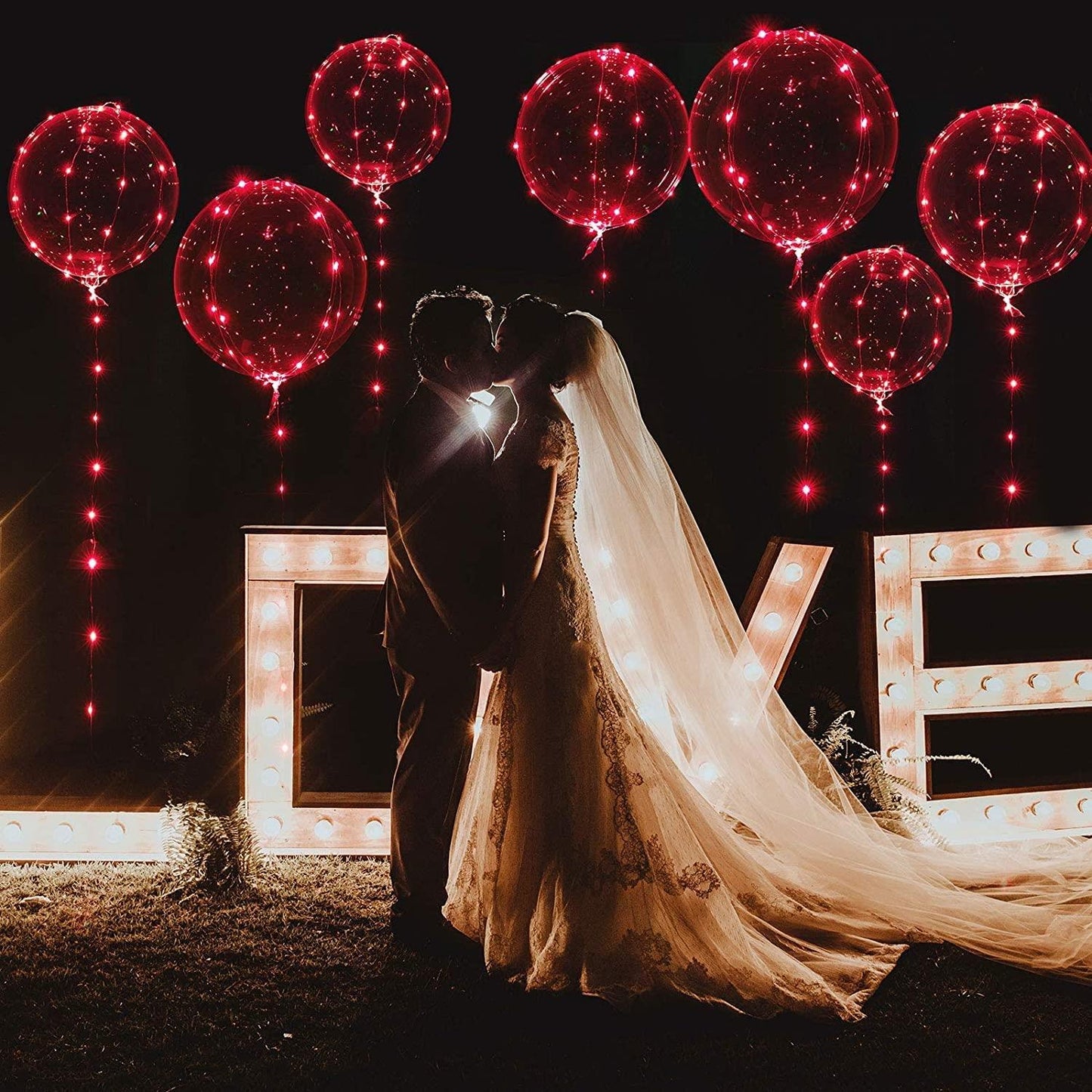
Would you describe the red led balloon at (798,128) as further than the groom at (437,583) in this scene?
Yes

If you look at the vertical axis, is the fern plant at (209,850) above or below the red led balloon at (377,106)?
below

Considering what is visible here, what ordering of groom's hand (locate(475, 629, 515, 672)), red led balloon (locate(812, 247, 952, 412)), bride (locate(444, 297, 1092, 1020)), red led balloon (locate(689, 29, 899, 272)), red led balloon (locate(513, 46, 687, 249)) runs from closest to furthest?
bride (locate(444, 297, 1092, 1020)) < groom's hand (locate(475, 629, 515, 672)) < red led balloon (locate(689, 29, 899, 272)) < red led balloon (locate(513, 46, 687, 249)) < red led balloon (locate(812, 247, 952, 412))

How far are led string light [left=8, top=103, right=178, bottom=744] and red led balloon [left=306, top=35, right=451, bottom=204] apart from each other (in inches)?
24.3

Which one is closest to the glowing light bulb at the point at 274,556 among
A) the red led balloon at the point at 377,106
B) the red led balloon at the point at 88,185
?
the red led balloon at the point at 88,185

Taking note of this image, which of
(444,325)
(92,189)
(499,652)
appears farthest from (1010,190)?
(92,189)

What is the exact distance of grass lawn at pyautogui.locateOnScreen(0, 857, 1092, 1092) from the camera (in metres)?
2.36

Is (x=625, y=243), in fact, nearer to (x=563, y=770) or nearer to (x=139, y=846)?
(x=563, y=770)

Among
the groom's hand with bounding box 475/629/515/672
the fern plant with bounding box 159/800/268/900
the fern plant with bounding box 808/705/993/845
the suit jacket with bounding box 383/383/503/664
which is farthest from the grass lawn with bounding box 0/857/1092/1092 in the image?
the suit jacket with bounding box 383/383/503/664

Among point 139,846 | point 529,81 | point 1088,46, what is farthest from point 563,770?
point 1088,46

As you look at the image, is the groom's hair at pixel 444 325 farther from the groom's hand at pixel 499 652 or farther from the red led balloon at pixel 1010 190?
the red led balloon at pixel 1010 190

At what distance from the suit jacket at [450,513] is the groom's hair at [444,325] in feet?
0.37

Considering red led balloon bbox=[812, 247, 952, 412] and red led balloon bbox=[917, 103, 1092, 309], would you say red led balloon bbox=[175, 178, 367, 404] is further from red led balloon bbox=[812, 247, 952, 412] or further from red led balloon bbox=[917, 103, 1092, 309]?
red led balloon bbox=[917, 103, 1092, 309]

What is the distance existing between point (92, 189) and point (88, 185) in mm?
17

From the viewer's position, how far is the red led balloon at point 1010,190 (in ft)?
11.2
